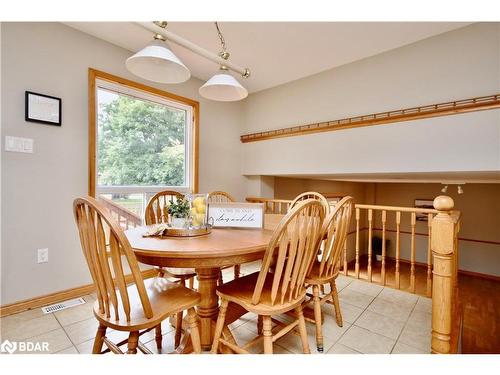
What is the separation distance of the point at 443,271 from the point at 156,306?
151cm

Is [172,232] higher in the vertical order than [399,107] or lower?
lower

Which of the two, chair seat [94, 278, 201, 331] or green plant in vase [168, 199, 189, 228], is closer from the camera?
chair seat [94, 278, 201, 331]

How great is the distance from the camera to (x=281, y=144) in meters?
3.33

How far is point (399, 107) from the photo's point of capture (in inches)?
96.7

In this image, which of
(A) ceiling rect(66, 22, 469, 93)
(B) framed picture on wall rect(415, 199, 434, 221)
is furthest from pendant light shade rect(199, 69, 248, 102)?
(B) framed picture on wall rect(415, 199, 434, 221)

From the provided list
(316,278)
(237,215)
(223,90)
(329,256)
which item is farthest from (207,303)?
(223,90)

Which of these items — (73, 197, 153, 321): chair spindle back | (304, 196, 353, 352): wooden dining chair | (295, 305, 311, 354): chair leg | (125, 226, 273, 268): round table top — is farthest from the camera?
(304, 196, 353, 352): wooden dining chair

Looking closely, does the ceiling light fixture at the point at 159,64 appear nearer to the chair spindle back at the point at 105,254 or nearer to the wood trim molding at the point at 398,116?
the chair spindle back at the point at 105,254

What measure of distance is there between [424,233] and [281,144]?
16.1 feet

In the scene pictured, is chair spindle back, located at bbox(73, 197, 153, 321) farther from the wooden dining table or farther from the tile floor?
the tile floor

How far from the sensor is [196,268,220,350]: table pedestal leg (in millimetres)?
1484

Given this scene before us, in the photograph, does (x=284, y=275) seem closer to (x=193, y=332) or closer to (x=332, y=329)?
(x=193, y=332)

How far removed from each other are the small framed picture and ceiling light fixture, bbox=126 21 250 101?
1.14 metres
